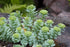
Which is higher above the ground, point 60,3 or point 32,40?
point 32,40

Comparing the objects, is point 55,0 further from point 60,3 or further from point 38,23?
point 38,23

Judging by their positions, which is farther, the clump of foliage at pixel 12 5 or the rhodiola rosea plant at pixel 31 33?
the clump of foliage at pixel 12 5

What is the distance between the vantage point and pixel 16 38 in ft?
3.26

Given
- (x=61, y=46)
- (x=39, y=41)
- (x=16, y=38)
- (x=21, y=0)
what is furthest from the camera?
(x=21, y=0)

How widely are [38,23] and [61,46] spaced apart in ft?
1.16

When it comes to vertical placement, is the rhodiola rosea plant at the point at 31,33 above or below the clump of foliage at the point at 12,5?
above

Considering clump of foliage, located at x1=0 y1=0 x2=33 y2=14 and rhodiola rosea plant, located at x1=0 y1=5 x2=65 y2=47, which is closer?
rhodiola rosea plant, located at x1=0 y1=5 x2=65 y2=47

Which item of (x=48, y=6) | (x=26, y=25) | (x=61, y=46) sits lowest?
(x=48, y=6)

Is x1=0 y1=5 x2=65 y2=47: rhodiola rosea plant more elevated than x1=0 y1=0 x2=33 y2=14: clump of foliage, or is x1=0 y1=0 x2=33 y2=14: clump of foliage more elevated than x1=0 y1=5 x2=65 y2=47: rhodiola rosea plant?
x1=0 y1=5 x2=65 y2=47: rhodiola rosea plant

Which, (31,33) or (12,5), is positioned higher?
(31,33)

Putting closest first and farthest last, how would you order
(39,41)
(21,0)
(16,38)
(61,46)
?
(16,38)
(39,41)
(61,46)
(21,0)

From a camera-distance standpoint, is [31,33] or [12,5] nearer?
[31,33]

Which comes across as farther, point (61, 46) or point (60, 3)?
point (60, 3)

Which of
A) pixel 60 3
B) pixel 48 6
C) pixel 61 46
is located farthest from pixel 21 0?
pixel 61 46
